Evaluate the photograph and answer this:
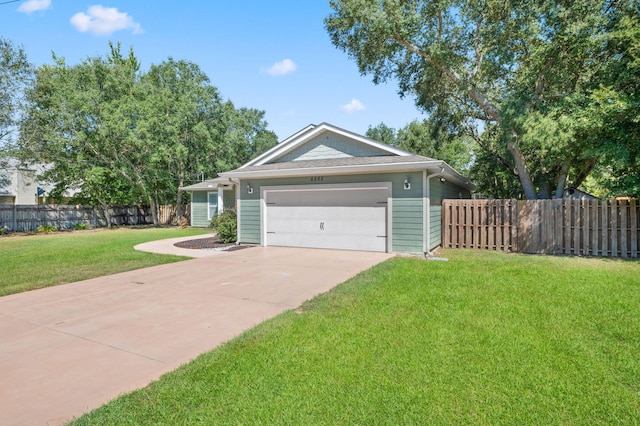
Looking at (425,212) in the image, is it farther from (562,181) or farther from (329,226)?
(562,181)

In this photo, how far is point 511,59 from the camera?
1244 centimetres

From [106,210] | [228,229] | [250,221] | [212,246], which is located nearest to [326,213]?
[250,221]

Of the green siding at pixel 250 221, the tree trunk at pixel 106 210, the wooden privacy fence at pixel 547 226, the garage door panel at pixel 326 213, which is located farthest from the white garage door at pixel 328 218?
the tree trunk at pixel 106 210

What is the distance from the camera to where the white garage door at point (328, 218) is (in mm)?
9641

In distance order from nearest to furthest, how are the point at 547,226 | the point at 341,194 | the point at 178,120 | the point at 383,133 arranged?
the point at 547,226 < the point at 341,194 < the point at 178,120 < the point at 383,133

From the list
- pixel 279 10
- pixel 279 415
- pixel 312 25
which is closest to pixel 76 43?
pixel 279 10

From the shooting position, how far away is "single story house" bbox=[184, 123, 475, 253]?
29.8 ft

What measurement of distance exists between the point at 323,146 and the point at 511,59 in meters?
7.87

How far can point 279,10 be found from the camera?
11734mm

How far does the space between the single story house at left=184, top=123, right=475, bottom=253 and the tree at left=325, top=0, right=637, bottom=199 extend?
3284 millimetres

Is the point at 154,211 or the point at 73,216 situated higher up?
the point at 154,211

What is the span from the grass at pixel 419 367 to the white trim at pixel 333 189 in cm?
428

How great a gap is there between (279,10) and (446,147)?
18.5 m

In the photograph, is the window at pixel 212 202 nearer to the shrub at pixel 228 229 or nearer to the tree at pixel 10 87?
the shrub at pixel 228 229
